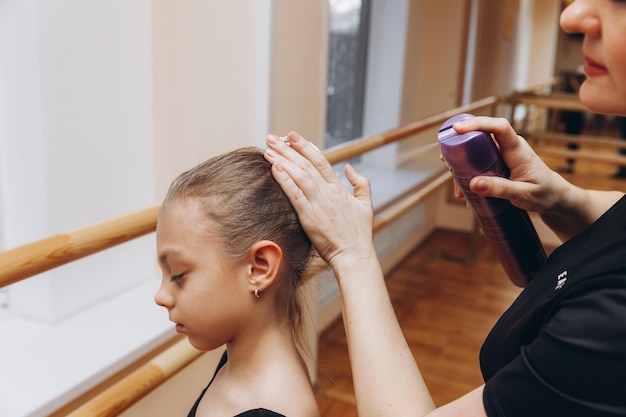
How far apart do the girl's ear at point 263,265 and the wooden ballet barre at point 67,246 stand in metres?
0.36

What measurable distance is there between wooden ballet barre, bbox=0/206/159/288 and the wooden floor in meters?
1.37

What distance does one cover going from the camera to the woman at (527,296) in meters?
0.67

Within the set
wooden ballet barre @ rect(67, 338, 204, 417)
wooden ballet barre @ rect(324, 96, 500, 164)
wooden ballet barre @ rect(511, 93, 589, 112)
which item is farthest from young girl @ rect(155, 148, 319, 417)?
wooden ballet barre @ rect(511, 93, 589, 112)

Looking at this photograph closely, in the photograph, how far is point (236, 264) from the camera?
3.28 ft

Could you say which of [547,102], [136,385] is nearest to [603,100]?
[136,385]

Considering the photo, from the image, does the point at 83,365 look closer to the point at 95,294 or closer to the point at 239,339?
the point at 95,294

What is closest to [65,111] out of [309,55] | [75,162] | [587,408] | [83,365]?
[75,162]

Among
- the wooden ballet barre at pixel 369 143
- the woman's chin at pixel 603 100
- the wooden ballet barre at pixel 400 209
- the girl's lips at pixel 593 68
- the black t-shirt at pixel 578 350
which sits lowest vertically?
the wooden ballet barre at pixel 400 209

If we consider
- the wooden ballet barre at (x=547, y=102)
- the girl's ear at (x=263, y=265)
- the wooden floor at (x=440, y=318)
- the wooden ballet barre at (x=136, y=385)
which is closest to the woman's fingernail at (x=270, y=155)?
the girl's ear at (x=263, y=265)

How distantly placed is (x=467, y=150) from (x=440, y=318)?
9.83ft

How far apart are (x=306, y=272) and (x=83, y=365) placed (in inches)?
32.5

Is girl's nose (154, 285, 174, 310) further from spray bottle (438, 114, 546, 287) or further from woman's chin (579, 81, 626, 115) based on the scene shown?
woman's chin (579, 81, 626, 115)

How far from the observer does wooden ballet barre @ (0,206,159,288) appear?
1.04m

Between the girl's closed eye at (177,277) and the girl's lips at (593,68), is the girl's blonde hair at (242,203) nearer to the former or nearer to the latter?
the girl's closed eye at (177,277)
